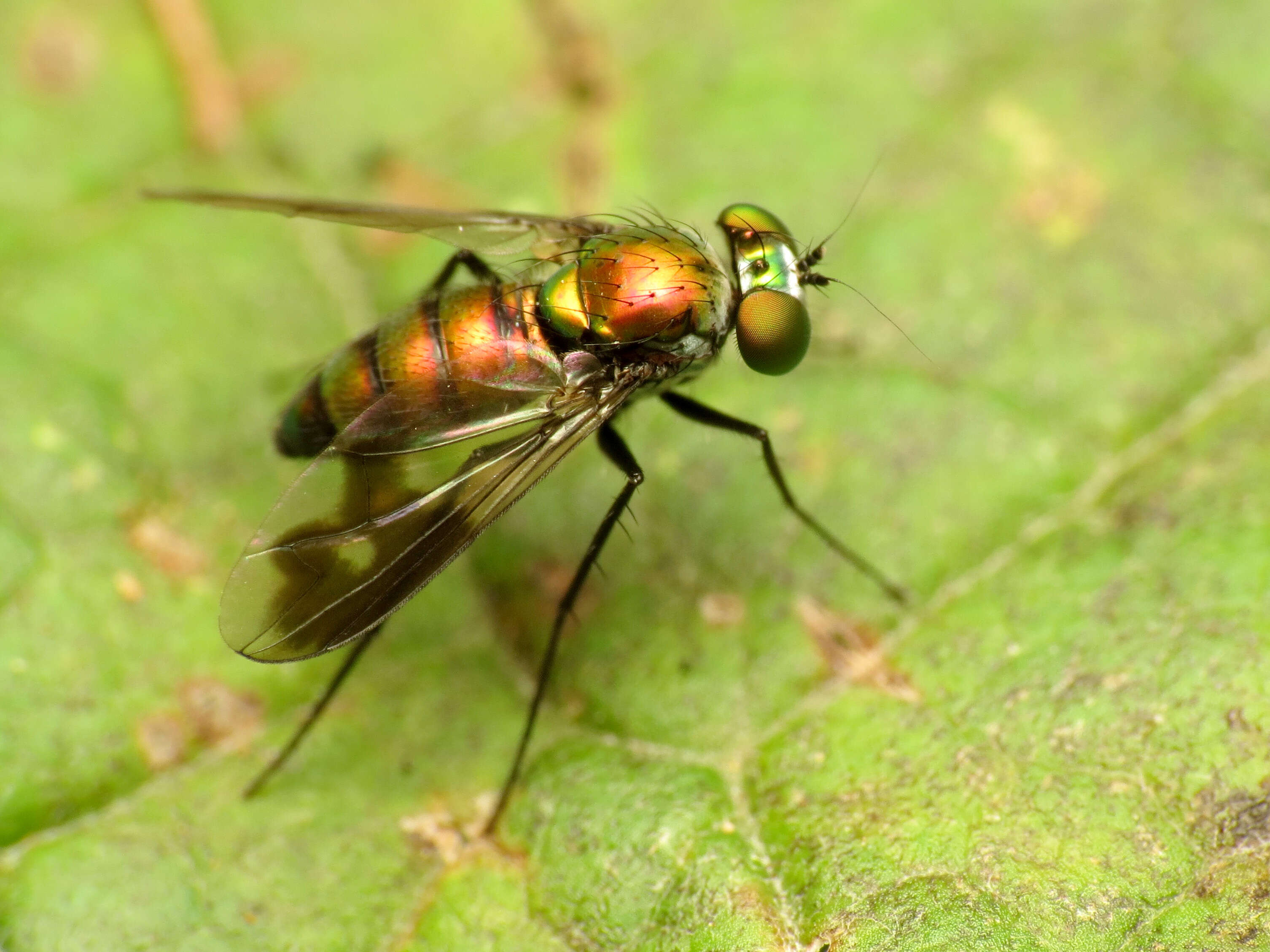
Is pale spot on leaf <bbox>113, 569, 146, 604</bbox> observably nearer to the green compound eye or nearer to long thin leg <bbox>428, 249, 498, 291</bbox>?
long thin leg <bbox>428, 249, 498, 291</bbox>

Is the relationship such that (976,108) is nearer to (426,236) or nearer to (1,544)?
(426,236)

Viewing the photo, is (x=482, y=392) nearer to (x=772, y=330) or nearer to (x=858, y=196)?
(x=772, y=330)

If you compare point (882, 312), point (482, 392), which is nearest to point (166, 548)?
point (482, 392)

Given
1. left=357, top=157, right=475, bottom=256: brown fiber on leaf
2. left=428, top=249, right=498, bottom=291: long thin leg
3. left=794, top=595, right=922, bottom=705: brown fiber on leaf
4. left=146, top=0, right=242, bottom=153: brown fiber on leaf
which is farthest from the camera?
left=146, top=0, right=242, bottom=153: brown fiber on leaf

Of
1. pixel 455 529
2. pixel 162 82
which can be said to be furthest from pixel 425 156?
pixel 455 529

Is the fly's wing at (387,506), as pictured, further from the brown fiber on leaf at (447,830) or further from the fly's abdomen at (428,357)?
the brown fiber on leaf at (447,830)

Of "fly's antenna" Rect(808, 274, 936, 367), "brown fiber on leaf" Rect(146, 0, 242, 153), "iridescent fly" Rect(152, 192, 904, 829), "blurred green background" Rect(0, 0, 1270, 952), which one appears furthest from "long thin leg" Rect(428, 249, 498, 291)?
"brown fiber on leaf" Rect(146, 0, 242, 153)
